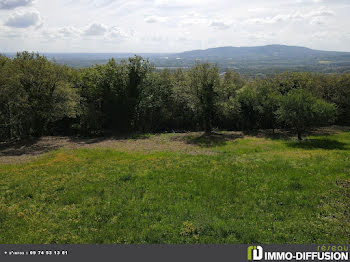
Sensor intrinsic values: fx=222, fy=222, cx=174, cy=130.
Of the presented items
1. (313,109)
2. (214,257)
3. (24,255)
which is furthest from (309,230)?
(313,109)

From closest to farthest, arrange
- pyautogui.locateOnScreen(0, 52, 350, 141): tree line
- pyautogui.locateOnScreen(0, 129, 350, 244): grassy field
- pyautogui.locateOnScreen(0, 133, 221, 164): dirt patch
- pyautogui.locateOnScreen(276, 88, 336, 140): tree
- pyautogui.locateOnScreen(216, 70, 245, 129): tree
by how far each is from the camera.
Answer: pyautogui.locateOnScreen(0, 129, 350, 244): grassy field < pyautogui.locateOnScreen(0, 133, 221, 164): dirt patch < pyautogui.locateOnScreen(0, 52, 350, 141): tree line < pyautogui.locateOnScreen(276, 88, 336, 140): tree < pyautogui.locateOnScreen(216, 70, 245, 129): tree

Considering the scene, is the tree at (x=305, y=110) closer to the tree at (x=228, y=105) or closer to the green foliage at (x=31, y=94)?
the tree at (x=228, y=105)

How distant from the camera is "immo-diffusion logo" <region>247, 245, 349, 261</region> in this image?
8.82 m

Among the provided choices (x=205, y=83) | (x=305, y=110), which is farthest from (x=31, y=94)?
(x=305, y=110)

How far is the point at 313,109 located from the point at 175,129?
30339 mm

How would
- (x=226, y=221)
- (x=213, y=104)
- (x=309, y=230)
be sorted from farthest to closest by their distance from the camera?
(x=213, y=104), (x=226, y=221), (x=309, y=230)

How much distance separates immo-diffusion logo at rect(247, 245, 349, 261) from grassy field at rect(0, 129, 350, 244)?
21.5 inches

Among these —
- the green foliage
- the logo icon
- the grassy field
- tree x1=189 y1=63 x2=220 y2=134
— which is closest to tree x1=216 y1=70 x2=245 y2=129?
tree x1=189 y1=63 x2=220 y2=134

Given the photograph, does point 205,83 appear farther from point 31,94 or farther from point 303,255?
point 303,255

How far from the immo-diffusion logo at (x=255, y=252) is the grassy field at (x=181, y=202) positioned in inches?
22.8

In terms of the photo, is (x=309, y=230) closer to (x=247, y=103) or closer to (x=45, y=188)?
(x=45, y=188)

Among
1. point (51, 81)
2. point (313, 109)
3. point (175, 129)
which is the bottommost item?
point (175, 129)

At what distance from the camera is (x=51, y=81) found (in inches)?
1483

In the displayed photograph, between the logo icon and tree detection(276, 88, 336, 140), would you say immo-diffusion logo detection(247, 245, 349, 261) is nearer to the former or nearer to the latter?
the logo icon
